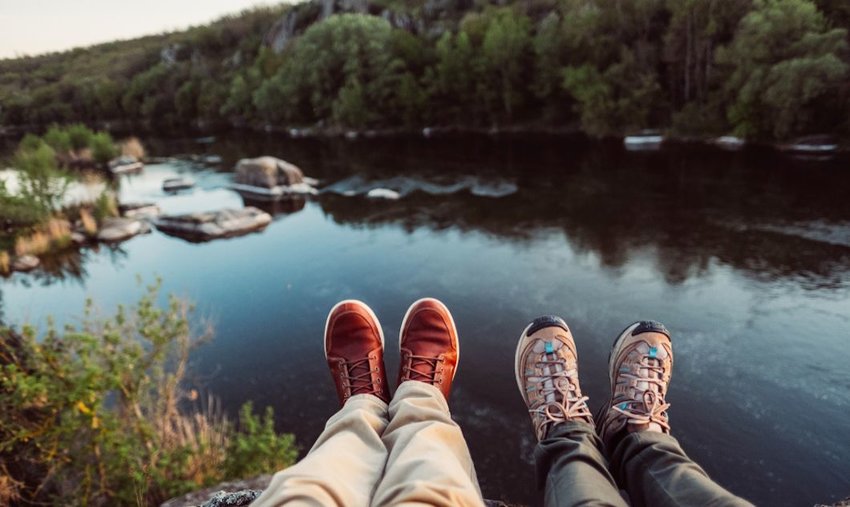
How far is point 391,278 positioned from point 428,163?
11.6 m

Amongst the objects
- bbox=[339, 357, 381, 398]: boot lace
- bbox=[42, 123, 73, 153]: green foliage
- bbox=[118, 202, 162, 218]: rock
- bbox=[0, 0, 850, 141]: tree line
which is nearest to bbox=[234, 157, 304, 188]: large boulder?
bbox=[118, 202, 162, 218]: rock

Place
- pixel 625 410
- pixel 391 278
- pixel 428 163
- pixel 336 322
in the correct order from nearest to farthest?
pixel 625 410 → pixel 336 322 → pixel 391 278 → pixel 428 163

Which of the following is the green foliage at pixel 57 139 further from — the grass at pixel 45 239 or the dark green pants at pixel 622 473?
the dark green pants at pixel 622 473

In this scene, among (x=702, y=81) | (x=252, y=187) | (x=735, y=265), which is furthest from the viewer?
(x=702, y=81)

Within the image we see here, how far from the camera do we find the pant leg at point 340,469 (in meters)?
1.48

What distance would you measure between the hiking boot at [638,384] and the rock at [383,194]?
494 inches

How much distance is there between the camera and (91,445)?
11.9 ft

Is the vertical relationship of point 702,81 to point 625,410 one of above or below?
above

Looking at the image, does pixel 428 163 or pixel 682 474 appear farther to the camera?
pixel 428 163

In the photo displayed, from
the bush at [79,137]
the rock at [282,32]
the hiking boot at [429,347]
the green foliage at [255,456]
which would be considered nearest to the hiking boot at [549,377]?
the hiking boot at [429,347]

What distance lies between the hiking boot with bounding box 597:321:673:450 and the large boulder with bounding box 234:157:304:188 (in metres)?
16.0

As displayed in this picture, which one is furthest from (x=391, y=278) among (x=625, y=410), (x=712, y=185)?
(x=712, y=185)

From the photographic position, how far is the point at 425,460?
1.68 m

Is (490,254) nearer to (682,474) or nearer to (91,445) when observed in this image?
(91,445)
